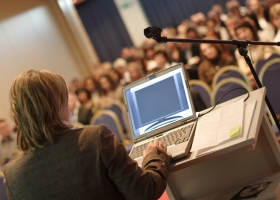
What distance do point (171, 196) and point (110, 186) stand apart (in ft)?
2.44

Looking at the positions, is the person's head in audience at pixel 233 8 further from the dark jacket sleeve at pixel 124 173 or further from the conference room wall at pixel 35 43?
the dark jacket sleeve at pixel 124 173

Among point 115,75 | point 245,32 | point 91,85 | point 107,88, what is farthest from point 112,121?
point 115,75

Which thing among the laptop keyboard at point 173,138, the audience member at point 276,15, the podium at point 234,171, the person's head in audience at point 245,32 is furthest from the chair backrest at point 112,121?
the laptop keyboard at point 173,138

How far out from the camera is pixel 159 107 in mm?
1991

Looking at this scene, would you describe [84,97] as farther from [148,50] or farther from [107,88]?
[148,50]

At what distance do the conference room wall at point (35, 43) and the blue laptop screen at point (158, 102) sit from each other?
236 inches

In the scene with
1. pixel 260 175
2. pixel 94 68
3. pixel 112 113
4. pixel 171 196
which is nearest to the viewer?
pixel 260 175

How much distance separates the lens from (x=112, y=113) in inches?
185

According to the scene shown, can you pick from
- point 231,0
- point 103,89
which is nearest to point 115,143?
point 103,89

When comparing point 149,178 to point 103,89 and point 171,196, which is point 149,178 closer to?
point 171,196

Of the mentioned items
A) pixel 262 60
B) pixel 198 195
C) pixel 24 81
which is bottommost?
pixel 198 195

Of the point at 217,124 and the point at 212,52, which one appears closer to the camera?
the point at 217,124

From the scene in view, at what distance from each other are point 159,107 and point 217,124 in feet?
1.16

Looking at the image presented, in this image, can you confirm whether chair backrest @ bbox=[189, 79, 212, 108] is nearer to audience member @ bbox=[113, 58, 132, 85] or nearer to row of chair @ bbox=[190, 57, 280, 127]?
row of chair @ bbox=[190, 57, 280, 127]
